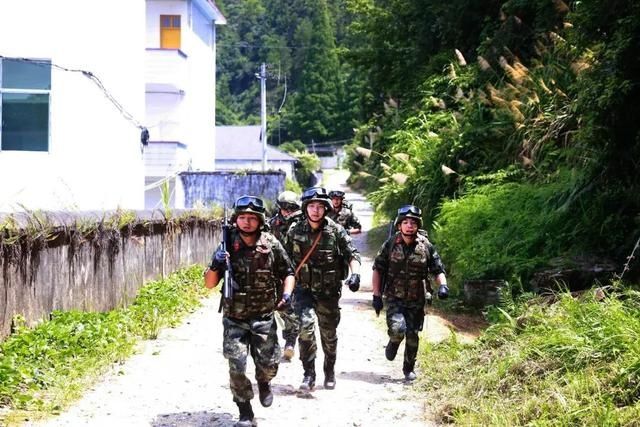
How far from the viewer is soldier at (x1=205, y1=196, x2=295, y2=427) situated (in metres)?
6.83

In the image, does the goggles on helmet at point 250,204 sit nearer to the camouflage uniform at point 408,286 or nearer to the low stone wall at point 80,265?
the camouflage uniform at point 408,286

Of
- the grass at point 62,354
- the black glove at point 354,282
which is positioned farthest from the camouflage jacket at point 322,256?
the grass at point 62,354

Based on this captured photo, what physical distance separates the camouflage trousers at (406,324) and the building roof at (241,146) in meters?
47.8

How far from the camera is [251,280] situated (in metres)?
6.93

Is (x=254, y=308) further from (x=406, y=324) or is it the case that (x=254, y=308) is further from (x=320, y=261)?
(x=406, y=324)

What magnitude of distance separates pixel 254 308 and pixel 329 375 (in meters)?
1.71

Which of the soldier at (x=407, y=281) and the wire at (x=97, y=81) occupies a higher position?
the wire at (x=97, y=81)

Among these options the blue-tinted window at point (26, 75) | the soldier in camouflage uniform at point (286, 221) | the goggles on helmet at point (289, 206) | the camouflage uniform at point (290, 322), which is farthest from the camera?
the blue-tinted window at point (26, 75)

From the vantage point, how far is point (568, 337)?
7.08 m

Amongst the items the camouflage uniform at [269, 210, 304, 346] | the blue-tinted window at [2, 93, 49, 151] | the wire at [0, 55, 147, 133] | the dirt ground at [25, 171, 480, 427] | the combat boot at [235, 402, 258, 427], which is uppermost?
the wire at [0, 55, 147, 133]

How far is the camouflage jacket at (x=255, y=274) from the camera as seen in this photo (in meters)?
6.88

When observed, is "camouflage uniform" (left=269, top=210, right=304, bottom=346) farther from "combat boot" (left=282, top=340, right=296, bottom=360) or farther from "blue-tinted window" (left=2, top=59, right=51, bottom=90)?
"blue-tinted window" (left=2, top=59, right=51, bottom=90)

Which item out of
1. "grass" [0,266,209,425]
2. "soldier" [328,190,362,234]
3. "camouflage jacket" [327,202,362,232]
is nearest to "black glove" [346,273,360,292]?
"grass" [0,266,209,425]

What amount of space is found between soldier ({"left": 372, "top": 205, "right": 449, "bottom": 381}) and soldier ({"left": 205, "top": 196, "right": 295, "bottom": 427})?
6.28 feet
